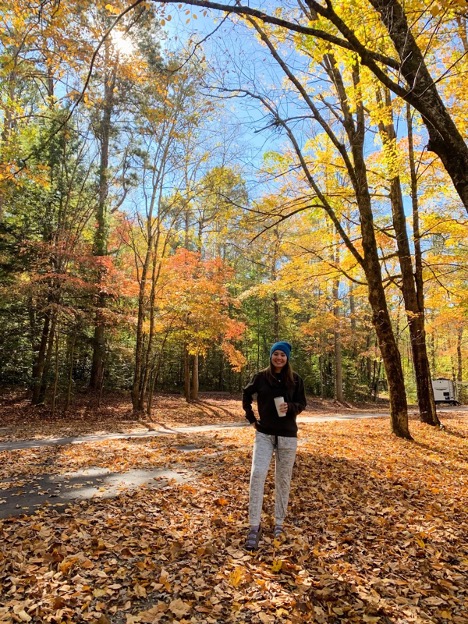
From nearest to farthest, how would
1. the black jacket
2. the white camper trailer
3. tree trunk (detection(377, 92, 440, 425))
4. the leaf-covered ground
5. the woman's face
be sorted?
1. the leaf-covered ground
2. the black jacket
3. the woman's face
4. tree trunk (detection(377, 92, 440, 425))
5. the white camper trailer

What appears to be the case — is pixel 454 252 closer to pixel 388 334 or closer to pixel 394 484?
pixel 388 334

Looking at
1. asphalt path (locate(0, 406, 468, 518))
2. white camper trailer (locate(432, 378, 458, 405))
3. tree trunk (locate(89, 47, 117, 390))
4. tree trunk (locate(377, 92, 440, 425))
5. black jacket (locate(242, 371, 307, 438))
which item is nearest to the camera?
black jacket (locate(242, 371, 307, 438))

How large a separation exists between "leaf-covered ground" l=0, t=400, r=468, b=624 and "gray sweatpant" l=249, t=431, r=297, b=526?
34cm

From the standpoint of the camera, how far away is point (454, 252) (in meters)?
11.9

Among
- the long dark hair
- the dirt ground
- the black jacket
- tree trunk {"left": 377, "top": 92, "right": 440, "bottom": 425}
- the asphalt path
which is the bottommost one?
the dirt ground

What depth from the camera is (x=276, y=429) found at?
379 cm

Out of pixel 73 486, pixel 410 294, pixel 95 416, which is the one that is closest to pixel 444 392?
pixel 410 294

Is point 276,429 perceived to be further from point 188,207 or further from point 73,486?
point 188,207

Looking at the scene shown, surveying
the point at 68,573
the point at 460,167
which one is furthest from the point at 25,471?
the point at 460,167

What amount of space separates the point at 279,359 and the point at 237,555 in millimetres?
1815

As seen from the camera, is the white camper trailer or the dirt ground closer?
the dirt ground

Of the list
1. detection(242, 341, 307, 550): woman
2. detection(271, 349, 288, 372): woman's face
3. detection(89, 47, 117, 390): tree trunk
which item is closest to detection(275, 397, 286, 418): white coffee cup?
detection(242, 341, 307, 550): woman

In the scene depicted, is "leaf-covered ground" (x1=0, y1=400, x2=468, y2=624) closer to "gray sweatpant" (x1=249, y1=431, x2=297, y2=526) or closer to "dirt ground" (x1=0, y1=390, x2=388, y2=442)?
"gray sweatpant" (x1=249, y1=431, x2=297, y2=526)

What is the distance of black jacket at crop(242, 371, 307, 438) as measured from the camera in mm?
3801
